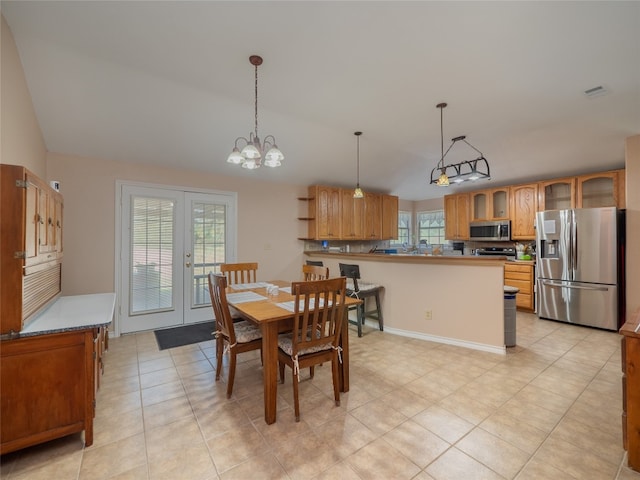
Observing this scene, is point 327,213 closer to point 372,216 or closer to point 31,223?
point 372,216

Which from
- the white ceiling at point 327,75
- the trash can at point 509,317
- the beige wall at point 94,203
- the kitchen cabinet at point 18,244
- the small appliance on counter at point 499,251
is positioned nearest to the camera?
the kitchen cabinet at point 18,244

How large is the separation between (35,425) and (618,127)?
599 cm

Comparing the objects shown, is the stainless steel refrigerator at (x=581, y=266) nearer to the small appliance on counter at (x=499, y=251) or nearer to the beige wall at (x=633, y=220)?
the beige wall at (x=633, y=220)

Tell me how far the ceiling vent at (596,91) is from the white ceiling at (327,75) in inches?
1.8

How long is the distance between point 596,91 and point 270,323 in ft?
12.2

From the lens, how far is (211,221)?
428 cm

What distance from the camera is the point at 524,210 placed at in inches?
196

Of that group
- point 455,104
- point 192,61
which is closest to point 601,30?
Answer: point 455,104

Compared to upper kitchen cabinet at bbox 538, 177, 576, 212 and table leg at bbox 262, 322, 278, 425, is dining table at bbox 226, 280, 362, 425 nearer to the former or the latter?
table leg at bbox 262, 322, 278, 425

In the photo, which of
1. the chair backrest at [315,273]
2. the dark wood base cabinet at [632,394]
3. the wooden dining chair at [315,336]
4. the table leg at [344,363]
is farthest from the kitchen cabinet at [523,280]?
the wooden dining chair at [315,336]

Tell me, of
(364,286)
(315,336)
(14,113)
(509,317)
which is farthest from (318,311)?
(14,113)

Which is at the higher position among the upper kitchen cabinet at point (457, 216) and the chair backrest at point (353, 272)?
the upper kitchen cabinet at point (457, 216)

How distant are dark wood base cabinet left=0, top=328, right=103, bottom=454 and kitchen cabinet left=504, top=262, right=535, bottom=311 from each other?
568 centimetres

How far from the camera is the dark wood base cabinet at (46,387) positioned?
4.97 ft
